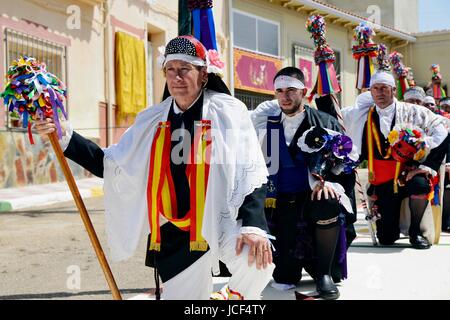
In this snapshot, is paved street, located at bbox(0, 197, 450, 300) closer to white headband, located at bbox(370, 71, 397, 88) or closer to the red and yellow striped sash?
the red and yellow striped sash

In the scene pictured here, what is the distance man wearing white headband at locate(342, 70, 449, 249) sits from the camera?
20.0 ft

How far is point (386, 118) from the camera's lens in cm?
616

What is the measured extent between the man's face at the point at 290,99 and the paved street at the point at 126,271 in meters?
1.44

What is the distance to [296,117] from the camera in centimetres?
467

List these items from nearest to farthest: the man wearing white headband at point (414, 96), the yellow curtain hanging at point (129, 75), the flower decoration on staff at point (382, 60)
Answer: the flower decoration on staff at point (382, 60) → the man wearing white headband at point (414, 96) → the yellow curtain hanging at point (129, 75)

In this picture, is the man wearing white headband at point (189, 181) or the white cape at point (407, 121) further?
the white cape at point (407, 121)

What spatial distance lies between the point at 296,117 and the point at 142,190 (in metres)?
1.87

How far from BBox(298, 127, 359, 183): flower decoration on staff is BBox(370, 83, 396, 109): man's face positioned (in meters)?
1.77

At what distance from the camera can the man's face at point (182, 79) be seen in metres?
3.10

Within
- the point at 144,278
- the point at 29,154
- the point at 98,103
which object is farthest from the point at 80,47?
the point at 144,278

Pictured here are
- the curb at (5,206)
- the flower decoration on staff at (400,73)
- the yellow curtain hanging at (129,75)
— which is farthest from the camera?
the yellow curtain hanging at (129,75)

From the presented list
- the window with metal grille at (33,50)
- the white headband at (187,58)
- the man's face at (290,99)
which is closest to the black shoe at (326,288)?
the man's face at (290,99)

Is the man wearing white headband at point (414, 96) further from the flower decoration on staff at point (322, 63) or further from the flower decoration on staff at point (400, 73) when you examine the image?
the flower decoration on staff at point (322, 63)
